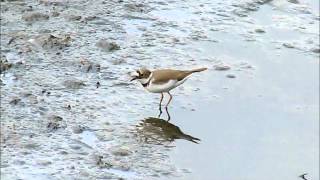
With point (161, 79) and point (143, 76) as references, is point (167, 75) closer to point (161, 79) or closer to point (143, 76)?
point (161, 79)

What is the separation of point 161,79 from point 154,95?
553mm

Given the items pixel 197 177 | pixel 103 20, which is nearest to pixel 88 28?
pixel 103 20

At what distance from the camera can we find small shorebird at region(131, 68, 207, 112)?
887cm

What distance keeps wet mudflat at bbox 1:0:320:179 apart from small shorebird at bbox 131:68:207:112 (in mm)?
242

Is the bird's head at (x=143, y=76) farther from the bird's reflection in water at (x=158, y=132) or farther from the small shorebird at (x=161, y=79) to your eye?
the bird's reflection in water at (x=158, y=132)

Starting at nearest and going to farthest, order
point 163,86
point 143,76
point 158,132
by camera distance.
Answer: point 158,132 < point 163,86 < point 143,76

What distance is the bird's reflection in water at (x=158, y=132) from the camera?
8461 mm

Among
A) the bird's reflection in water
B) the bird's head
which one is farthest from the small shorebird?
the bird's reflection in water

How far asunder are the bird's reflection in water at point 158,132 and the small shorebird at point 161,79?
31 centimetres

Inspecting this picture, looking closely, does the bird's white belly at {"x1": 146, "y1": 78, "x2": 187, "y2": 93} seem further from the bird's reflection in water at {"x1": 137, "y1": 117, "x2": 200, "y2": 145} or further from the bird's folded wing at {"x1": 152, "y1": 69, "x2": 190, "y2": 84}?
the bird's reflection in water at {"x1": 137, "y1": 117, "x2": 200, "y2": 145}

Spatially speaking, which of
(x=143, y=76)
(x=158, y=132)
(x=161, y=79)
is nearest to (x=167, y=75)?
(x=161, y=79)

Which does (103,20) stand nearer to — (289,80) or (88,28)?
(88,28)

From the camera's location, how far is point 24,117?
854cm

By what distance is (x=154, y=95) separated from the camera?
9.39 m
